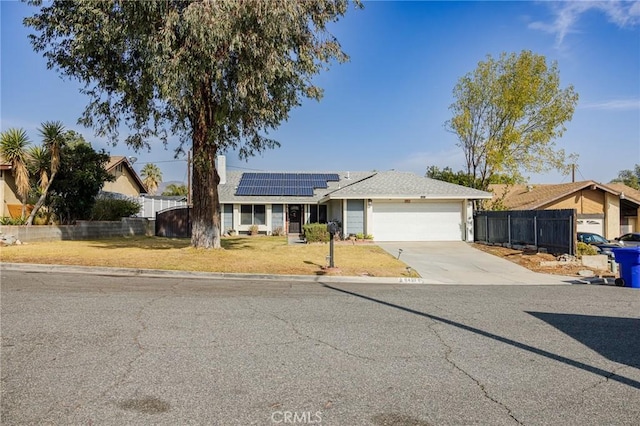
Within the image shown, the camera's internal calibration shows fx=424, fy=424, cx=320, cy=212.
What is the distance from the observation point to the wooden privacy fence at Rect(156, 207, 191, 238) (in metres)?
29.8

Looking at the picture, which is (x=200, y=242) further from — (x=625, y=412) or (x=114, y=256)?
(x=625, y=412)

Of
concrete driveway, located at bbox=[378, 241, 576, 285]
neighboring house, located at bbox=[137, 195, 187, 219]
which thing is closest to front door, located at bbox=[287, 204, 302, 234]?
concrete driveway, located at bbox=[378, 241, 576, 285]

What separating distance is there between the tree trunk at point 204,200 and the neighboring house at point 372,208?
942 centimetres

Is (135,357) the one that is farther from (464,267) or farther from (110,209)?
(110,209)

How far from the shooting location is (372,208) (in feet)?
82.9

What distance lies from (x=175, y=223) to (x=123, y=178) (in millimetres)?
9697

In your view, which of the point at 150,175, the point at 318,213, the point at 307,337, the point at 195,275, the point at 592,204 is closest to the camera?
the point at 307,337

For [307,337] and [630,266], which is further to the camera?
[630,266]

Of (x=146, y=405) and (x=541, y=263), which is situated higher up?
(x=146, y=405)

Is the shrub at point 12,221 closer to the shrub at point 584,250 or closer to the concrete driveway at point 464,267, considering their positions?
the concrete driveway at point 464,267

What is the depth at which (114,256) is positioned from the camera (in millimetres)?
15102

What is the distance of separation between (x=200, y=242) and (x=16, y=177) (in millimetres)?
10417

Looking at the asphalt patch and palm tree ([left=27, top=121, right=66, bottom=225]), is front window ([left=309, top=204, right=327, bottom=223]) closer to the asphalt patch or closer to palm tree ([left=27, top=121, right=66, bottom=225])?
palm tree ([left=27, top=121, right=66, bottom=225])

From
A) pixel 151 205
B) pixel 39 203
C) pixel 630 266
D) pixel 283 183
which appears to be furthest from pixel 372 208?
pixel 151 205
